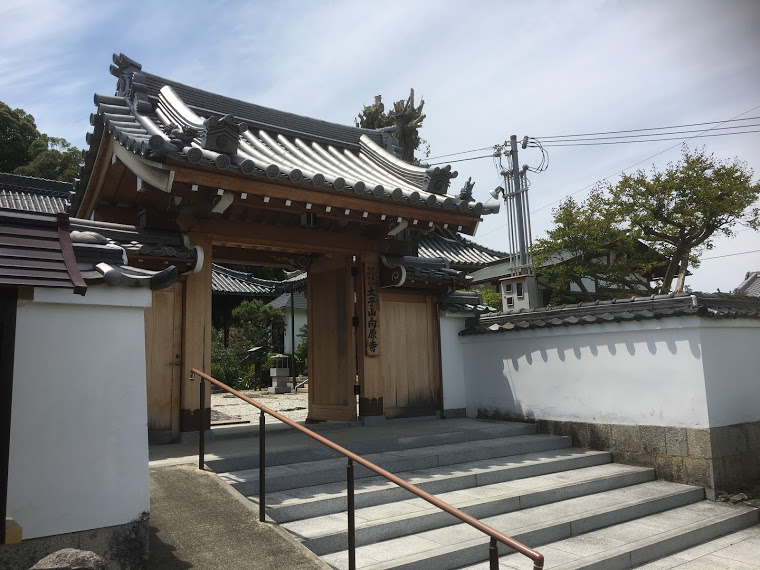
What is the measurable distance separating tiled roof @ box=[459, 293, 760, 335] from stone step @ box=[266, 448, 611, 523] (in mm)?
1766

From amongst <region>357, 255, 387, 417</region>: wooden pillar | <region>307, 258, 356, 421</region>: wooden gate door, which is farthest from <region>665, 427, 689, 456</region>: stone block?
<region>307, 258, 356, 421</region>: wooden gate door

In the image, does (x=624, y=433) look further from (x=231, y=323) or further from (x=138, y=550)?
(x=231, y=323)

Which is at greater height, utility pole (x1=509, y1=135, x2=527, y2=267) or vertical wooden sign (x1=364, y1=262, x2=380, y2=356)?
utility pole (x1=509, y1=135, x2=527, y2=267)

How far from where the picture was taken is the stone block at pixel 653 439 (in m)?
6.64

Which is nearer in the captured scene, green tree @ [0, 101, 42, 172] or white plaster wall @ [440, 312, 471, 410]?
white plaster wall @ [440, 312, 471, 410]

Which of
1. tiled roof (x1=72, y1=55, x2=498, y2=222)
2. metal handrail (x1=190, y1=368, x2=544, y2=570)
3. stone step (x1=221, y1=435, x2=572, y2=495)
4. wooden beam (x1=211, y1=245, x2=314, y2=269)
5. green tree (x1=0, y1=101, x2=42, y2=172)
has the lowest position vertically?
stone step (x1=221, y1=435, x2=572, y2=495)

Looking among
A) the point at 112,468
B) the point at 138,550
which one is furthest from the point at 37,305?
the point at 138,550

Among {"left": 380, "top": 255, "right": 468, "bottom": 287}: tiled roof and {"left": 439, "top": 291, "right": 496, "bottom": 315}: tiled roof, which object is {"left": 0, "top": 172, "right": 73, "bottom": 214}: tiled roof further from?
{"left": 439, "top": 291, "right": 496, "bottom": 315}: tiled roof

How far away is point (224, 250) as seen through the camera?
8539mm

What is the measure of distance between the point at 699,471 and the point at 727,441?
511mm

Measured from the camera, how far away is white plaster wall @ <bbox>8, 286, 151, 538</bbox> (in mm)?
3287

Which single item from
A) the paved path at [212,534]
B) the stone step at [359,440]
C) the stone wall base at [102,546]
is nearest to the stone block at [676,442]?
the stone step at [359,440]

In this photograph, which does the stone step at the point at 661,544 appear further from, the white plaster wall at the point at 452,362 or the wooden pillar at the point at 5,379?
the white plaster wall at the point at 452,362

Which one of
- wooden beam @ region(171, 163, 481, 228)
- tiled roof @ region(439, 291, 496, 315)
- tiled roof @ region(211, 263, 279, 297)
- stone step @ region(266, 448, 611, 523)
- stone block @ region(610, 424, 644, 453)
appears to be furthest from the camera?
tiled roof @ region(211, 263, 279, 297)
